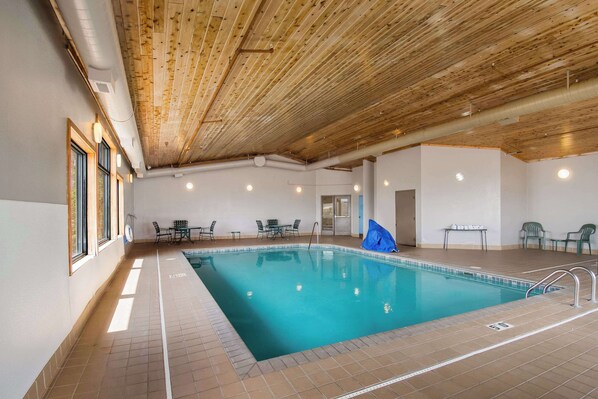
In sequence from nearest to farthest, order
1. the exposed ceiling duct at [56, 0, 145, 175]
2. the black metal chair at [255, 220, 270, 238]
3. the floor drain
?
the exposed ceiling duct at [56, 0, 145, 175] < the floor drain < the black metal chair at [255, 220, 270, 238]

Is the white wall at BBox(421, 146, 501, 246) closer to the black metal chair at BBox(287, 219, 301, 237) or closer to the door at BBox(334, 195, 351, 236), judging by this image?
A: the door at BBox(334, 195, 351, 236)

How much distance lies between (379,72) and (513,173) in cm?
707

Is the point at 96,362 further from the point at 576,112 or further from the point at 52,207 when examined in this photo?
the point at 576,112

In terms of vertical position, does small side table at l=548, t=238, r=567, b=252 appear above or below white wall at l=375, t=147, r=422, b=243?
below

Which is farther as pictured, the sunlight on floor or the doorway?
the doorway

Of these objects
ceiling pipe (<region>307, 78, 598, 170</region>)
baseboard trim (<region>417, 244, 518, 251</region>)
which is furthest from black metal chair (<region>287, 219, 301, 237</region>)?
ceiling pipe (<region>307, 78, 598, 170</region>)

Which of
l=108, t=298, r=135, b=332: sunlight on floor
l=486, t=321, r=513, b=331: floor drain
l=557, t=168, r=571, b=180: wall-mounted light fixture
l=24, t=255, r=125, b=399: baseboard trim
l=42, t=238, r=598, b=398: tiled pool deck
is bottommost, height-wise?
l=108, t=298, r=135, b=332: sunlight on floor

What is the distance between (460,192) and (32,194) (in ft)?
30.6

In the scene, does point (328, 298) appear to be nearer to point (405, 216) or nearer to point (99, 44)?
point (99, 44)

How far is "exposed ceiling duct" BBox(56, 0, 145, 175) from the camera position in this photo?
1.83 m

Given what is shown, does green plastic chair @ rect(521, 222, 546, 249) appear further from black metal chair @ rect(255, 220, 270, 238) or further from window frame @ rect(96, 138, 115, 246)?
window frame @ rect(96, 138, 115, 246)

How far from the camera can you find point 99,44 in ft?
7.26

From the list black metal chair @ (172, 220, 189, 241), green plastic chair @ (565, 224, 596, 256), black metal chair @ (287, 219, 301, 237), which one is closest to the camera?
green plastic chair @ (565, 224, 596, 256)

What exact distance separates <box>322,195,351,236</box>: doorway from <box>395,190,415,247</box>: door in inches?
146
